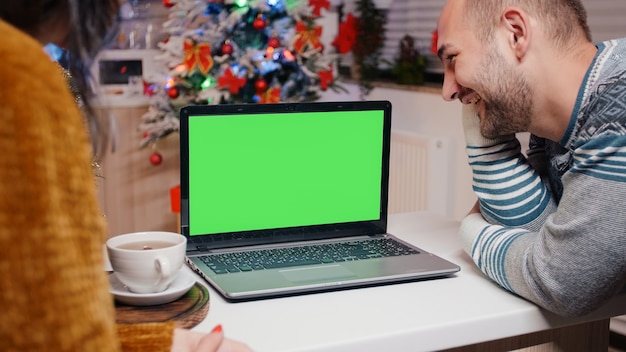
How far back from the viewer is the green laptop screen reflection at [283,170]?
1377 mm

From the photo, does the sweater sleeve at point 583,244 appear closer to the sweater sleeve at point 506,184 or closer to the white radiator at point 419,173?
the sweater sleeve at point 506,184

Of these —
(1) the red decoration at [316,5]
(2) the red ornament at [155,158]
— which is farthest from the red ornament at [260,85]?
(2) the red ornament at [155,158]

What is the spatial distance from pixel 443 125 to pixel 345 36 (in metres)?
Answer: 0.74

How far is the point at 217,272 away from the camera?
4.15 ft

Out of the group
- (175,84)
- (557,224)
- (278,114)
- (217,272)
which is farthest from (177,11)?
(557,224)

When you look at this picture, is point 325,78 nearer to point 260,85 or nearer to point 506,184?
point 260,85

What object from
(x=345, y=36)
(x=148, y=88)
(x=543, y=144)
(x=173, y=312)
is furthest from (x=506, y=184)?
(x=345, y=36)

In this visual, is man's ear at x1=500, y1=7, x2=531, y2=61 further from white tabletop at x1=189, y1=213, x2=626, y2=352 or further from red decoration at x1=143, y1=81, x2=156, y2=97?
red decoration at x1=143, y1=81, x2=156, y2=97

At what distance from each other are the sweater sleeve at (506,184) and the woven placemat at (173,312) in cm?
55

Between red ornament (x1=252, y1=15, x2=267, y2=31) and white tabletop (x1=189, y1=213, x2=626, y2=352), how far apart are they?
217 centimetres

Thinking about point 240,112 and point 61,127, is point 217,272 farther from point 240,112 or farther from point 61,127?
point 61,127

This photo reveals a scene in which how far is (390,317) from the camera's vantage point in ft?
3.66

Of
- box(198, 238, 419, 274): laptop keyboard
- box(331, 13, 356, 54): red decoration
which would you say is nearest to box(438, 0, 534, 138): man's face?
box(198, 238, 419, 274): laptop keyboard

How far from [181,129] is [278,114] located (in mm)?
183
